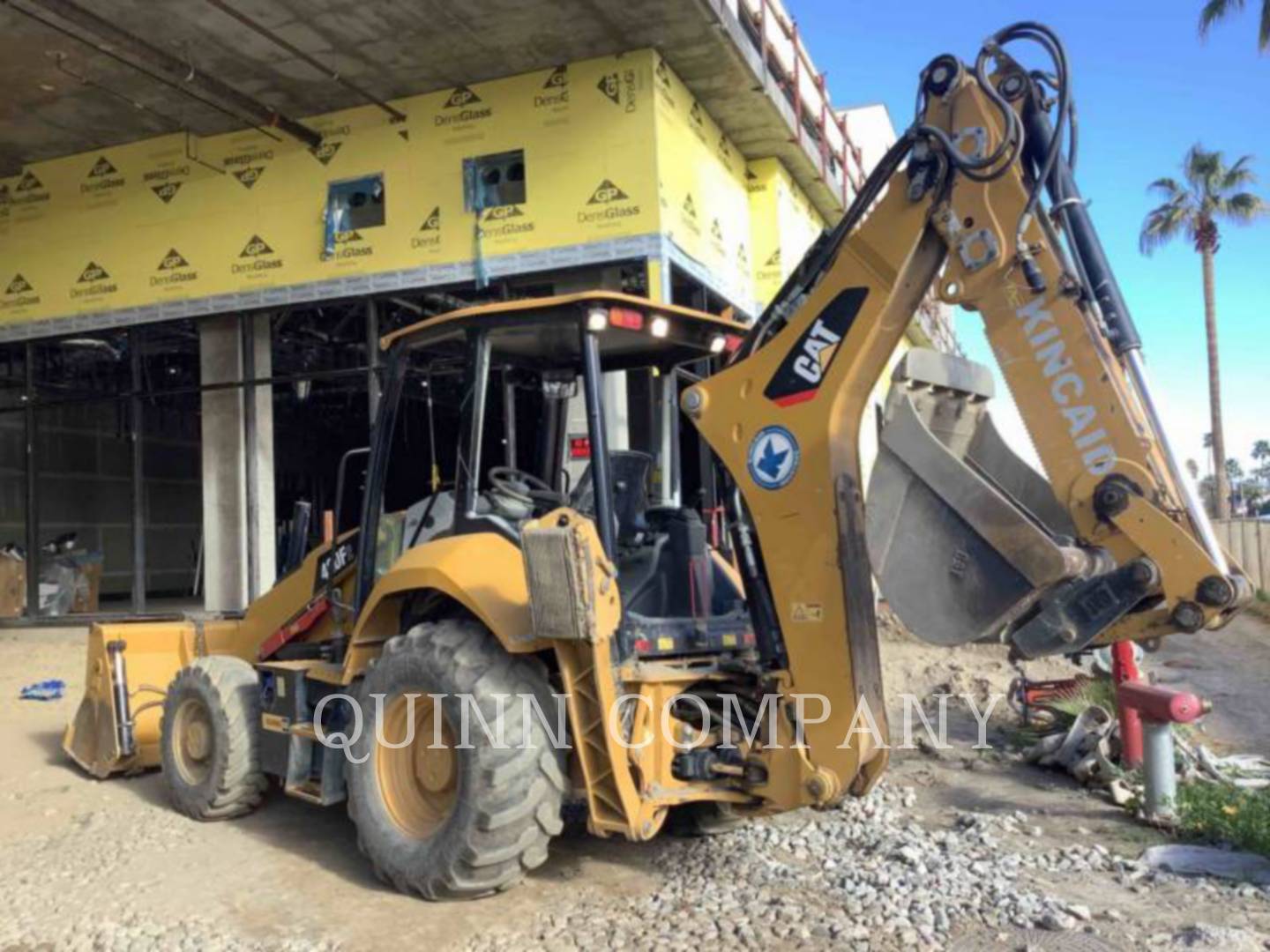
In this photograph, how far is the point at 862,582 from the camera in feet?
13.0

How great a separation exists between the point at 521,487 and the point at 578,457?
1.04ft

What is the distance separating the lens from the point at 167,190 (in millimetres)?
13727

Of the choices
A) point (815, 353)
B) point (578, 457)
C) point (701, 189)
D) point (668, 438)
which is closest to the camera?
point (815, 353)

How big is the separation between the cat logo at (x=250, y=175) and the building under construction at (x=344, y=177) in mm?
25

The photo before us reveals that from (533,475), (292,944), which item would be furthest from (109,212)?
(292,944)

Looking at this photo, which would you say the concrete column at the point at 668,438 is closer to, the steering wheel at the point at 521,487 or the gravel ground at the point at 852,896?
the steering wheel at the point at 521,487

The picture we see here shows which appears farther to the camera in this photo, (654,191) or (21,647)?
(21,647)

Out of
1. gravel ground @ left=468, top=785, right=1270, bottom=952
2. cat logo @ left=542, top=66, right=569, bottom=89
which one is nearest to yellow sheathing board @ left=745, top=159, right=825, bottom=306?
cat logo @ left=542, top=66, right=569, bottom=89

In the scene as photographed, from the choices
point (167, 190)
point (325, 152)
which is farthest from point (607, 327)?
point (167, 190)

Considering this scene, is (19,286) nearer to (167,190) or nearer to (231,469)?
(167,190)

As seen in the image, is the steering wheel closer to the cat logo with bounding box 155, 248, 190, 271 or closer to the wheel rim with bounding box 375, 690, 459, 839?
the wheel rim with bounding box 375, 690, 459, 839

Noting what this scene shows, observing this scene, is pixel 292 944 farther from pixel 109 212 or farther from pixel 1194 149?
pixel 1194 149

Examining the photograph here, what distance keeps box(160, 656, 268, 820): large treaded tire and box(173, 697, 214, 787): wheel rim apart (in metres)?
0.01

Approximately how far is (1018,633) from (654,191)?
8243 mm
